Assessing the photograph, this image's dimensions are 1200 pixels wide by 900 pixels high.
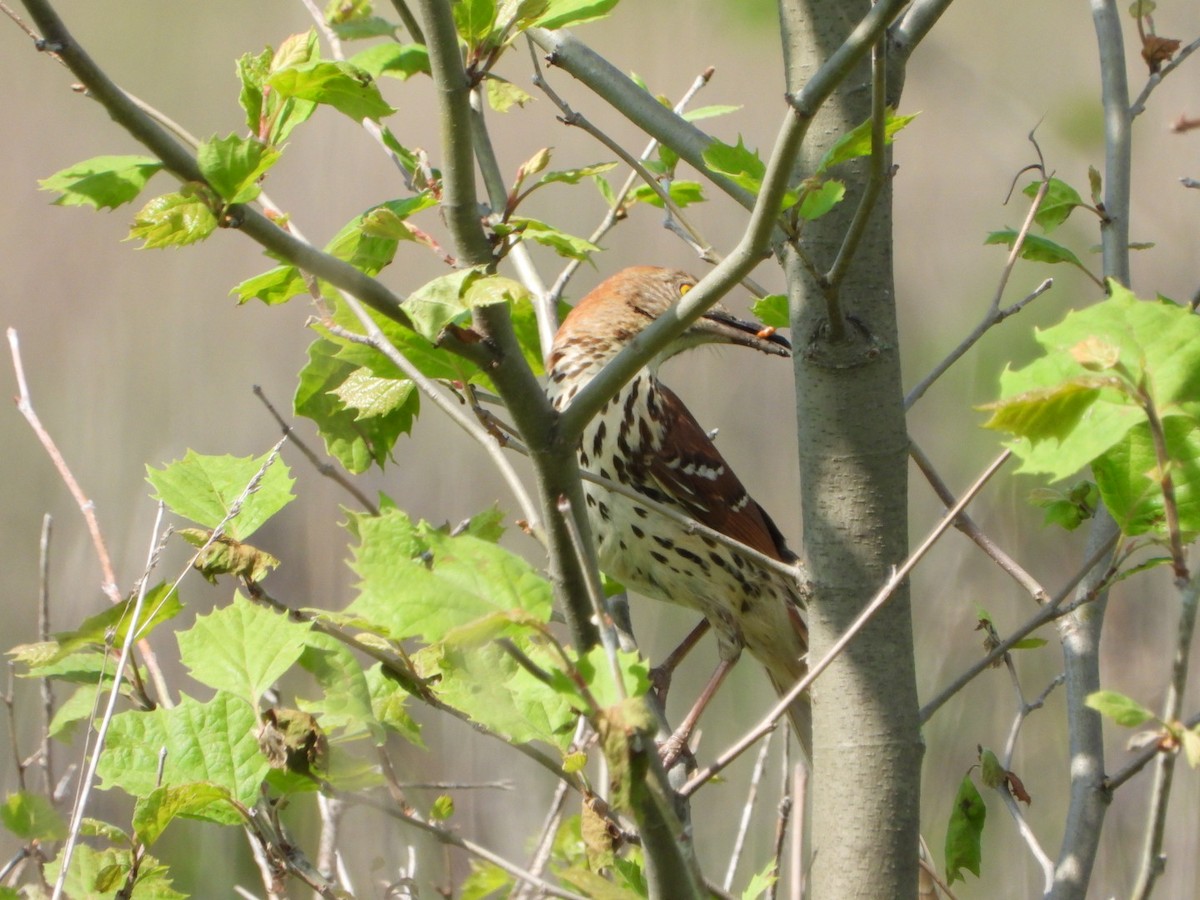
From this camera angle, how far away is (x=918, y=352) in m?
3.37

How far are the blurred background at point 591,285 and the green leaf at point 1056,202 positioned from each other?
53.9 inches

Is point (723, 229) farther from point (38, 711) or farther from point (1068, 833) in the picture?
point (1068, 833)

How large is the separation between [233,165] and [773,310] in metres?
0.63

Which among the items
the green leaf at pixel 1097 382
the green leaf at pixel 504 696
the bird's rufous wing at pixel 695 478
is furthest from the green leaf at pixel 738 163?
the bird's rufous wing at pixel 695 478

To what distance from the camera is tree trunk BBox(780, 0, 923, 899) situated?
1.11 metres

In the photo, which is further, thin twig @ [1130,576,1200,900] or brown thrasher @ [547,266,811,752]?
brown thrasher @ [547,266,811,752]

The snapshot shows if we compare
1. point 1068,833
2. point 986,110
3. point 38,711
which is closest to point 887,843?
point 1068,833

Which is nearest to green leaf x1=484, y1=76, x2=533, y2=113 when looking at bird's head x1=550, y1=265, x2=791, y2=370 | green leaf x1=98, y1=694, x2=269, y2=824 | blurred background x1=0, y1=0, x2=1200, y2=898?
green leaf x1=98, y1=694, x2=269, y2=824

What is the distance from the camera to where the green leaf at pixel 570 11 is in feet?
2.90

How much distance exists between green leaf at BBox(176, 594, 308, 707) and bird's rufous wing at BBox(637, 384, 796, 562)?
49.5 inches

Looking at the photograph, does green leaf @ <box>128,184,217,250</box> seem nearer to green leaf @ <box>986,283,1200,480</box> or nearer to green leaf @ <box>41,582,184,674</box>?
green leaf @ <box>41,582,184,674</box>

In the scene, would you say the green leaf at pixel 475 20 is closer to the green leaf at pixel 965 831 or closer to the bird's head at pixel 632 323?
the green leaf at pixel 965 831

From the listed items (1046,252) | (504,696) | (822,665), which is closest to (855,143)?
(822,665)

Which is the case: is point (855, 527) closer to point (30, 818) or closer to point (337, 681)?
point (337, 681)
